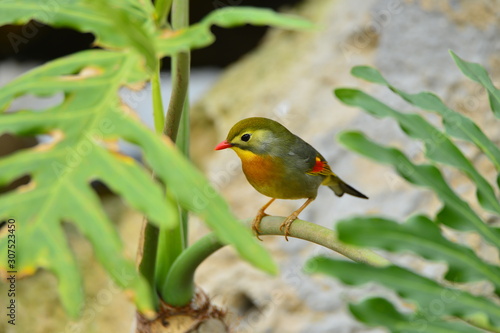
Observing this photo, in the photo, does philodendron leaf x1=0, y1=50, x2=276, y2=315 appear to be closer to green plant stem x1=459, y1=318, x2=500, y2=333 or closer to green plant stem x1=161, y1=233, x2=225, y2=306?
green plant stem x1=459, y1=318, x2=500, y2=333

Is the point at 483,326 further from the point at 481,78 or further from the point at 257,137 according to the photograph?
the point at 257,137

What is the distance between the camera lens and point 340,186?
6.63ft

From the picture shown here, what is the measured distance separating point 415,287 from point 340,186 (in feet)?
3.47

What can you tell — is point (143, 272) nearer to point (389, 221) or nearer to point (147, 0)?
point (147, 0)

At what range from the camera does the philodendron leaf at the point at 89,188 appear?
86cm

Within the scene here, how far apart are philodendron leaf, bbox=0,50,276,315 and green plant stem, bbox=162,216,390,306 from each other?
0.41 metres

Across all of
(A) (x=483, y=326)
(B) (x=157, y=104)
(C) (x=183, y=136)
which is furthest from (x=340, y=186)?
(A) (x=483, y=326)

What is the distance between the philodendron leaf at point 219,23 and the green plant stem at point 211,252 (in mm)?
414

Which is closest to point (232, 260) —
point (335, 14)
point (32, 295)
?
point (32, 295)

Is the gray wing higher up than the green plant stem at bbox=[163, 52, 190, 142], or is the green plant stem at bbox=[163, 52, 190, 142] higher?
the green plant stem at bbox=[163, 52, 190, 142]

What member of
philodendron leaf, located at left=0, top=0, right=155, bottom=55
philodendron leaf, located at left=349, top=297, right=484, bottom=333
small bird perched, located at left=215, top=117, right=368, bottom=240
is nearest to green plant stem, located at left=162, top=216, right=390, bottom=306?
small bird perched, located at left=215, top=117, right=368, bottom=240

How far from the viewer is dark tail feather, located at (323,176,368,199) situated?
1919 millimetres

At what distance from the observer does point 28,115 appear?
1.02 meters

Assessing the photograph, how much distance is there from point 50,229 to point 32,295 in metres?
2.64
